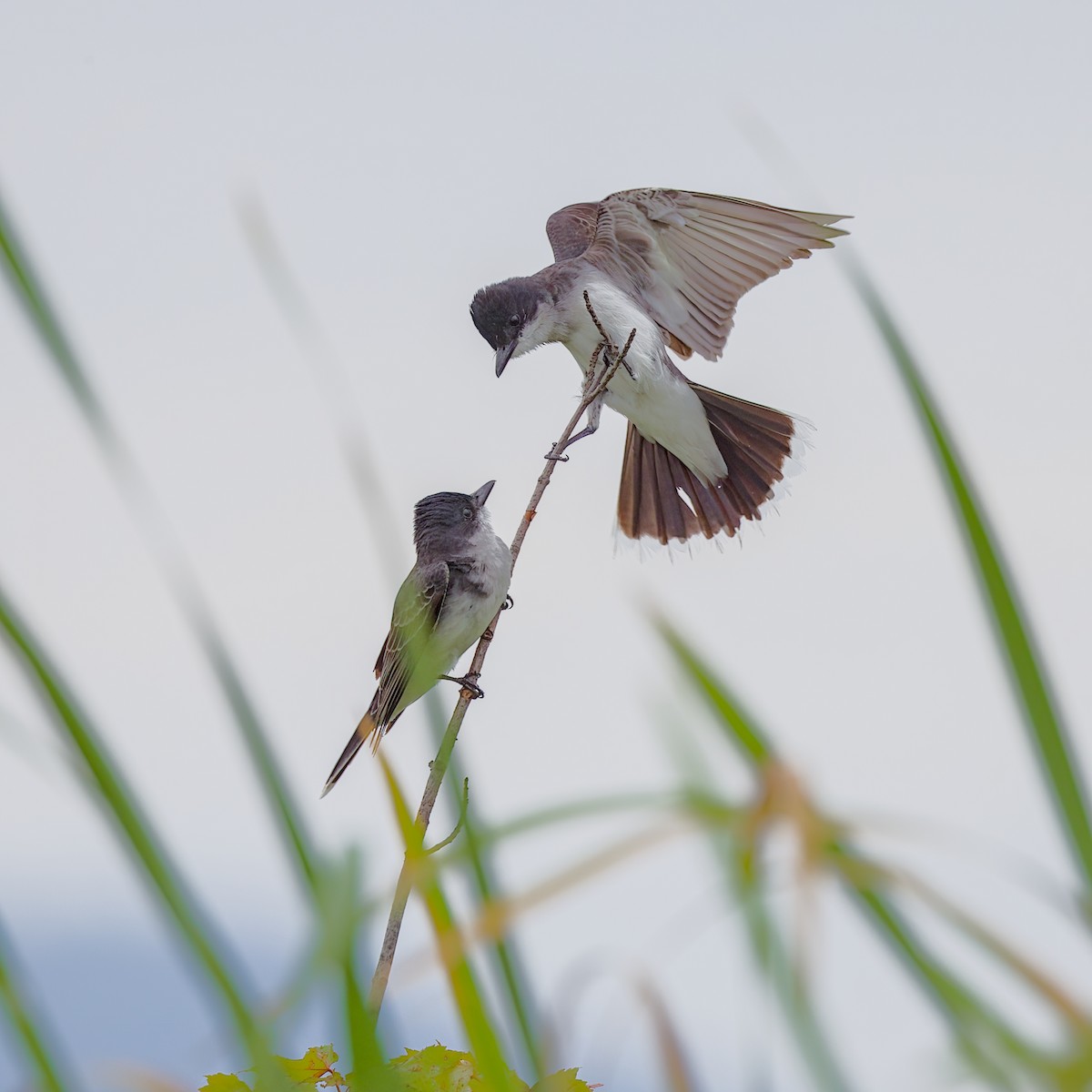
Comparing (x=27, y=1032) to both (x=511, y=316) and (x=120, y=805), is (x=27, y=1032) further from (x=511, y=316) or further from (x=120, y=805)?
(x=511, y=316)

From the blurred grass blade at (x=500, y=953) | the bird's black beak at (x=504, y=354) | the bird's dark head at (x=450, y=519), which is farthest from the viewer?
the bird's black beak at (x=504, y=354)

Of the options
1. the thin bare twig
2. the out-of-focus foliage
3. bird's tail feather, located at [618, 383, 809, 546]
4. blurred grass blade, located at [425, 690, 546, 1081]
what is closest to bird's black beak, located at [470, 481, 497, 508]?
the thin bare twig

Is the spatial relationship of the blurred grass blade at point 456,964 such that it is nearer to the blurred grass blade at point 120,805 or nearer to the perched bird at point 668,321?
the blurred grass blade at point 120,805

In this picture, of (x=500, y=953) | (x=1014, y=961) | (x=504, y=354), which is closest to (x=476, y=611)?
(x=504, y=354)

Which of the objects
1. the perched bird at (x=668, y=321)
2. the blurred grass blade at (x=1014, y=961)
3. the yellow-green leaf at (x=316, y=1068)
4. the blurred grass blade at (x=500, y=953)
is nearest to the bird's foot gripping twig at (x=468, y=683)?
the perched bird at (x=668, y=321)

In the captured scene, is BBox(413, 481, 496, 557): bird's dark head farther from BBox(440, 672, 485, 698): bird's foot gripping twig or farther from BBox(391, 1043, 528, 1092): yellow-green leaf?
BBox(391, 1043, 528, 1092): yellow-green leaf

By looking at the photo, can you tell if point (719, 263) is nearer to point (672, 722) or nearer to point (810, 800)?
point (672, 722)
